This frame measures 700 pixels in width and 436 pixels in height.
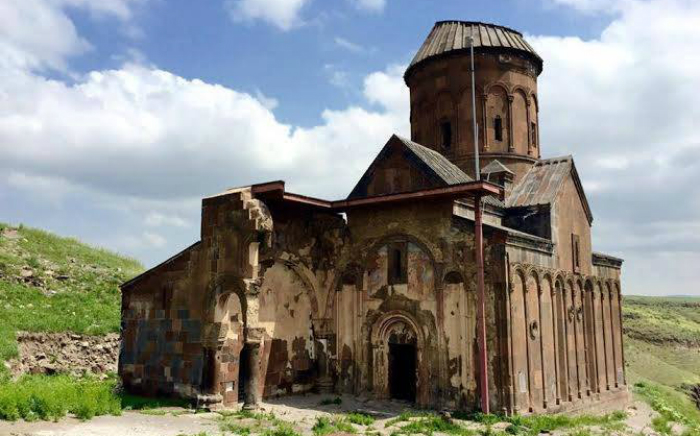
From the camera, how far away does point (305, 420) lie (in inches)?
531

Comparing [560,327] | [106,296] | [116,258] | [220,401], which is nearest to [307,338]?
[220,401]

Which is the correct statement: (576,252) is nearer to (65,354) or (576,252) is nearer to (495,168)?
(495,168)

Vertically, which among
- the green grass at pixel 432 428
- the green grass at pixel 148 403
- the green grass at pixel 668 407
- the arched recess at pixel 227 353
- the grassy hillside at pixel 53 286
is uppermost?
the grassy hillside at pixel 53 286

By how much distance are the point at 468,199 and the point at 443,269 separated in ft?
8.72

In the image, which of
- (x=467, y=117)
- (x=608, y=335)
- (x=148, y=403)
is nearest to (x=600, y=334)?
(x=608, y=335)

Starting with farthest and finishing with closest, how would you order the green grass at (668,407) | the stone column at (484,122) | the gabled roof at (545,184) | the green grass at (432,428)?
the stone column at (484,122)
the gabled roof at (545,184)
the green grass at (668,407)
the green grass at (432,428)

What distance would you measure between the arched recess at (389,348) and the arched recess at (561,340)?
156 inches

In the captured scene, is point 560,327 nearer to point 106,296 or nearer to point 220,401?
point 220,401

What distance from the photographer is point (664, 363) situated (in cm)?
3703

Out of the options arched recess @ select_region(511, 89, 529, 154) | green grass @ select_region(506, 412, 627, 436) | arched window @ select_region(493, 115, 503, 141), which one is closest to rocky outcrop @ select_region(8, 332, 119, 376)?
green grass @ select_region(506, 412, 627, 436)

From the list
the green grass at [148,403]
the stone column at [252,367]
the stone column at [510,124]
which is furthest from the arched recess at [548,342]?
the green grass at [148,403]

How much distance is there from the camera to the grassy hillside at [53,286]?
2166cm

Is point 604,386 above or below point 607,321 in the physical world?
below

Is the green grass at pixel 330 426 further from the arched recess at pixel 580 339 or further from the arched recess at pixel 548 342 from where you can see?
the arched recess at pixel 580 339
